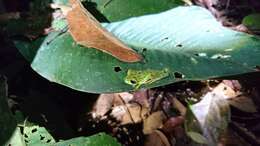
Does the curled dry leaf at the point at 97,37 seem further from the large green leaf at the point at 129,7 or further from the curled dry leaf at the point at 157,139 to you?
the curled dry leaf at the point at 157,139

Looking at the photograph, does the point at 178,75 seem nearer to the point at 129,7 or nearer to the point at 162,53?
the point at 162,53

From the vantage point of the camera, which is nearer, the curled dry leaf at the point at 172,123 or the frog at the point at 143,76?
the frog at the point at 143,76

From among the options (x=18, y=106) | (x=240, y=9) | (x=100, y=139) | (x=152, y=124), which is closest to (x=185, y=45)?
(x=100, y=139)

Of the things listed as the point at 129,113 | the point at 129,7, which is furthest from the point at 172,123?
the point at 129,7

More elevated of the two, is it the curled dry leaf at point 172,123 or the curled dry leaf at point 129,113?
the curled dry leaf at point 129,113

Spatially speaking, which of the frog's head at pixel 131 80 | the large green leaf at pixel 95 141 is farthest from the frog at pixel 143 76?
the large green leaf at pixel 95 141

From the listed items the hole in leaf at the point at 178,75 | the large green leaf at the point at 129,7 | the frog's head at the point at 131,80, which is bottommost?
the large green leaf at the point at 129,7

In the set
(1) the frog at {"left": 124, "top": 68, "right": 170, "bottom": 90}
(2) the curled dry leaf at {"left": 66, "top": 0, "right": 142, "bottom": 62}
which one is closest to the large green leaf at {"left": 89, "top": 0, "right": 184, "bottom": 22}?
(2) the curled dry leaf at {"left": 66, "top": 0, "right": 142, "bottom": 62}
